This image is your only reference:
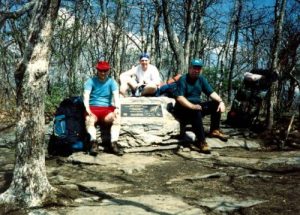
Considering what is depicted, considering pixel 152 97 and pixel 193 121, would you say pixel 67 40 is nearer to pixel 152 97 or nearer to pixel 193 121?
pixel 152 97

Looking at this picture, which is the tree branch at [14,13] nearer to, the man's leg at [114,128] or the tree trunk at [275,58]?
the man's leg at [114,128]

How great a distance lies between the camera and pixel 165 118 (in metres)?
7.93

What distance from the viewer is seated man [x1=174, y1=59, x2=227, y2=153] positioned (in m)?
7.38

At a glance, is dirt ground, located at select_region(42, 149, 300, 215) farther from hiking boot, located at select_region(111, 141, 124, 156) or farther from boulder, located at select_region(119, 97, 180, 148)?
boulder, located at select_region(119, 97, 180, 148)

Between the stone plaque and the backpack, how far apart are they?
0.81 m

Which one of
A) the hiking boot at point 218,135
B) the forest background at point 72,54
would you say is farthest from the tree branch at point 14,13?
the hiking boot at point 218,135

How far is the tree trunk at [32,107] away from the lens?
171 inches

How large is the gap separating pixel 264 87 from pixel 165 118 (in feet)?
7.29

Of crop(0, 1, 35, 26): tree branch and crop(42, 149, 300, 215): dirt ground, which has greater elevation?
crop(0, 1, 35, 26): tree branch

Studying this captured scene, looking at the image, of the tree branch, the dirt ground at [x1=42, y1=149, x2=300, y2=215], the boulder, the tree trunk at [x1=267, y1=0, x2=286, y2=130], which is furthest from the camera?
the tree trunk at [x1=267, y1=0, x2=286, y2=130]

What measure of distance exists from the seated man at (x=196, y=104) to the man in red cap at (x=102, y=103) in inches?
46.6

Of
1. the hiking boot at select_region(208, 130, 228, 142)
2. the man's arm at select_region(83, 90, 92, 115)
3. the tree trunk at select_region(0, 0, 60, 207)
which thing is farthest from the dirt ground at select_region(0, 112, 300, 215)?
the hiking boot at select_region(208, 130, 228, 142)

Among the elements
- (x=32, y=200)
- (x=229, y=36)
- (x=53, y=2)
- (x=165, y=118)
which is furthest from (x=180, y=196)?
(x=229, y=36)

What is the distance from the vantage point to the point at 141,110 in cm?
791
